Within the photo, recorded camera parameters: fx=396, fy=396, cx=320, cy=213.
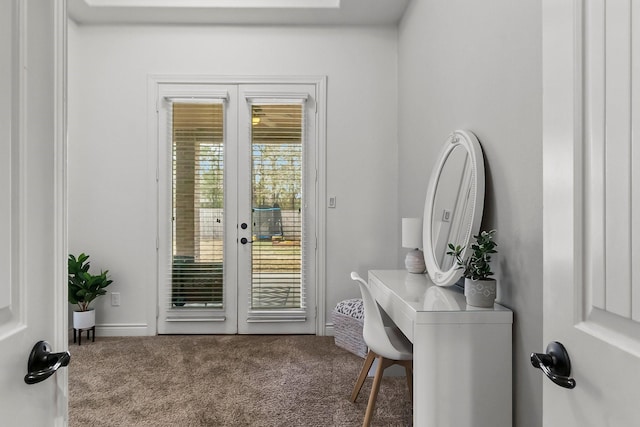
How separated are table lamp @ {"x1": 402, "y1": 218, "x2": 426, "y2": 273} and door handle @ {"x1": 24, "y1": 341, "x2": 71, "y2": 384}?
6.88 feet

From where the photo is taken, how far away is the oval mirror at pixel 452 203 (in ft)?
6.07

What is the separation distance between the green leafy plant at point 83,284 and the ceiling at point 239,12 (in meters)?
2.08

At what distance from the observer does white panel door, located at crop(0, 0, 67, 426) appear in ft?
2.14

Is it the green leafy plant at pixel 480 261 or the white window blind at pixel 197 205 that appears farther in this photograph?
the white window blind at pixel 197 205

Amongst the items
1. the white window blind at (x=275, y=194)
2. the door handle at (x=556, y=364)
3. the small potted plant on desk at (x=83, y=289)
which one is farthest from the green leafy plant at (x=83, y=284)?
the door handle at (x=556, y=364)

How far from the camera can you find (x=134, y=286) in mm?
3584

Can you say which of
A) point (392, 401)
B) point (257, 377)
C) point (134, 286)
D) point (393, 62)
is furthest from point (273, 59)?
point (392, 401)

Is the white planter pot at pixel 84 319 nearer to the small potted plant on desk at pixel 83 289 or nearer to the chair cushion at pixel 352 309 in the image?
the small potted plant on desk at pixel 83 289

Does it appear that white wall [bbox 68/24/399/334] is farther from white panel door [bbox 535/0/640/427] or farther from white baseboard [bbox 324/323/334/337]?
white panel door [bbox 535/0/640/427]

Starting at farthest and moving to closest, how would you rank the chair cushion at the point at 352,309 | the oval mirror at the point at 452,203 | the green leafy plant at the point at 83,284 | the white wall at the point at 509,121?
1. the green leafy plant at the point at 83,284
2. the chair cushion at the point at 352,309
3. the oval mirror at the point at 452,203
4. the white wall at the point at 509,121

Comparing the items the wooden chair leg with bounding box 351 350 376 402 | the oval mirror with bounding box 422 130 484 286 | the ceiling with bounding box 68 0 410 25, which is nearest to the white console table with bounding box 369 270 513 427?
the oval mirror with bounding box 422 130 484 286

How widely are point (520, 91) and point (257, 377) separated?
7.49ft

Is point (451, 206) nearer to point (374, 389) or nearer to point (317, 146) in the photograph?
point (374, 389)

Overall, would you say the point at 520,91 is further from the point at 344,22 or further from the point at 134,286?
the point at 134,286
